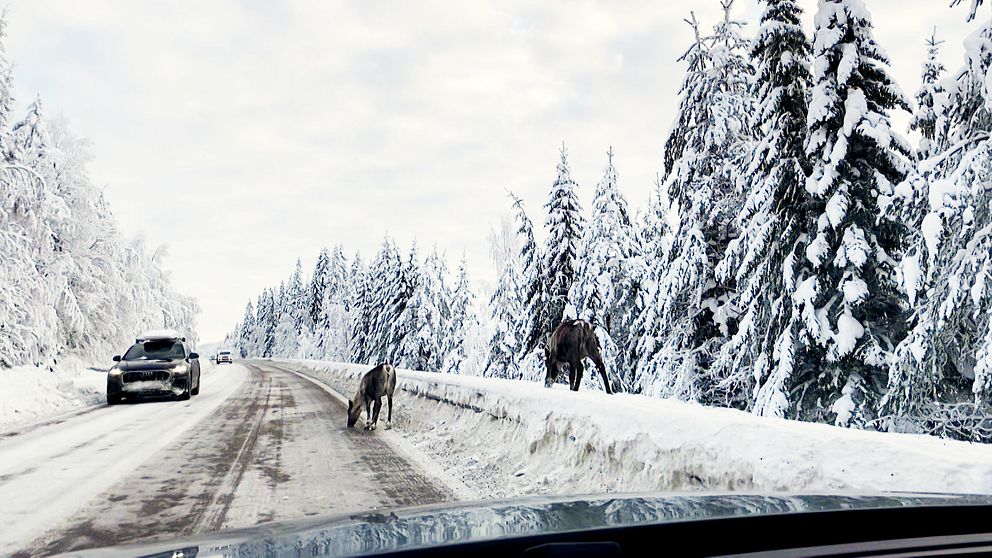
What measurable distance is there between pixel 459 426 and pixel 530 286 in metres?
19.7

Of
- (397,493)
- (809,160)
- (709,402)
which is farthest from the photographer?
(709,402)

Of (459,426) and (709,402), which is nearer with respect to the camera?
(459,426)

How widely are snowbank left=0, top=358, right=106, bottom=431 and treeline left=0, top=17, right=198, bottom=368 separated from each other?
5796 millimetres

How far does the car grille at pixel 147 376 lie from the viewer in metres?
16.3

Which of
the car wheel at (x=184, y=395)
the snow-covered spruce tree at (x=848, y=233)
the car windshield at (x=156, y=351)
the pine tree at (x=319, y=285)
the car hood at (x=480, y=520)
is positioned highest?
the pine tree at (x=319, y=285)

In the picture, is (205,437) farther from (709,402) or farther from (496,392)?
(709,402)

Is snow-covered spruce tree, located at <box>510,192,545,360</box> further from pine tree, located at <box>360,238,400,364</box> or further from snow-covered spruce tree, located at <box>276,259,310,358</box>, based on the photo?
snow-covered spruce tree, located at <box>276,259,310,358</box>

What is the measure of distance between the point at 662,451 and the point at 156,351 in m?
17.8

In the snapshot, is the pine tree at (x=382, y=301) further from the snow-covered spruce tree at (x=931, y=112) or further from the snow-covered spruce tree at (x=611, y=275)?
the snow-covered spruce tree at (x=931, y=112)

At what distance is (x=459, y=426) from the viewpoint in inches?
414

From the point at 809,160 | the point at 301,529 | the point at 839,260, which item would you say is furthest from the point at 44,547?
the point at 809,160

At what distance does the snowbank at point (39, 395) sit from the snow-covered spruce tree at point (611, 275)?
18.7 metres

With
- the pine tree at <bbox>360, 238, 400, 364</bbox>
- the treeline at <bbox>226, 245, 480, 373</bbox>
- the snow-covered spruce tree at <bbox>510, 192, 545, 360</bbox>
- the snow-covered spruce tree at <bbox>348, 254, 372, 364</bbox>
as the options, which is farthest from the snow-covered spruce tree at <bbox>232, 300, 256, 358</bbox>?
the snow-covered spruce tree at <bbox>510, 192, 545, 360</bbox>

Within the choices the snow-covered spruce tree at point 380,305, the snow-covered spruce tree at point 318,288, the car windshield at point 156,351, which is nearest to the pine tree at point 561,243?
the car windshield at point 156,351
